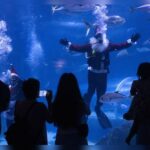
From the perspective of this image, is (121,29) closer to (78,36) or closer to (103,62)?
(78,36)

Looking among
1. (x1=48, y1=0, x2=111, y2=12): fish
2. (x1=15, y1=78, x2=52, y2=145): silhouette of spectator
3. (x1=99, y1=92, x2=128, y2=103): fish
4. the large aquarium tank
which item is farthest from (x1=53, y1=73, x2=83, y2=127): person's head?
the large aquarium tank

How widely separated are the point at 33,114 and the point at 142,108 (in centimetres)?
109

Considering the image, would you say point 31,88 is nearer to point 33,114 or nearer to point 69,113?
point 33,114

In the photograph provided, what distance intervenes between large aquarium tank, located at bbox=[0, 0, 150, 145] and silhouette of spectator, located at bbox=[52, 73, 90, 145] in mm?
9416

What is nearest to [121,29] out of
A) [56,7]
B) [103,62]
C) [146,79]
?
[56,7]

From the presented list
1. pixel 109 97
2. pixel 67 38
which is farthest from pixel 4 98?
pixel 67 38

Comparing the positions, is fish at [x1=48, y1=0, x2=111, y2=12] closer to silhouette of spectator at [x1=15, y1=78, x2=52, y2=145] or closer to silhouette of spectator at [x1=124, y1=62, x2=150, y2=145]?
silhouette of spectator at [x1=124, y1=62, x2=150, y2=145]

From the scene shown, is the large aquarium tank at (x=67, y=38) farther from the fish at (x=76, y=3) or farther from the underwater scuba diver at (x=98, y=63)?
the underwater scuba diver at (x=98, y=63)

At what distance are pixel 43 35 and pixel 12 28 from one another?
190cm

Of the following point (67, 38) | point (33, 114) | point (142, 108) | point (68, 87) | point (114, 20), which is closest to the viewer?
point (33, 114)

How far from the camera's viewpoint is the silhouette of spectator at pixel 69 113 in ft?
11.1

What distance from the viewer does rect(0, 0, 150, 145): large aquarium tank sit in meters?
13.6

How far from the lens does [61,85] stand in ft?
11.4

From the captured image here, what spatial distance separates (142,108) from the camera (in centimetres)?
362
